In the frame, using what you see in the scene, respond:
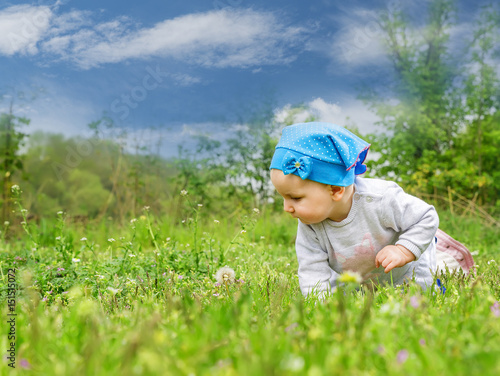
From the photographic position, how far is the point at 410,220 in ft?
10.4

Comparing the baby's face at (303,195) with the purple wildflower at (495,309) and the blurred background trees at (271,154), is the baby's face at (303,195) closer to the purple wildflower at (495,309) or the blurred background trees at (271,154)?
the purple wildflower at (495,309)

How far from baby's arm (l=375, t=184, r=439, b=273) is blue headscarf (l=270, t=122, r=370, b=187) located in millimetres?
451

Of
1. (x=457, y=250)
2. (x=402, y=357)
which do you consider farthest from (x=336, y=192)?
(x=402, y=357)

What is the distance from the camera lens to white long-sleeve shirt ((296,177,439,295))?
3168mm

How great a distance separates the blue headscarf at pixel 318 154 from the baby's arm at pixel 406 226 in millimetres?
451

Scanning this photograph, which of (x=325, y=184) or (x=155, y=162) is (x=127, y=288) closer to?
(x=325, y=184)

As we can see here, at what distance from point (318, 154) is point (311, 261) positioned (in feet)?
2.89

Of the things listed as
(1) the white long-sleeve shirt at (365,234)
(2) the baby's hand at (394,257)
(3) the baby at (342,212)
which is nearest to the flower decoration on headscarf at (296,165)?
(3) the baby at (342,212)

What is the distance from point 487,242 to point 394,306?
21.0 ft

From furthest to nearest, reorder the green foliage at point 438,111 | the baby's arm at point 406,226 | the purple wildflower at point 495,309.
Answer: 1. the green foliage at point 438,111
2. the baby's arm at point 406,226
3. the purple wildflower at point 495,309

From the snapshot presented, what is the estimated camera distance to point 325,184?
2.99 meters

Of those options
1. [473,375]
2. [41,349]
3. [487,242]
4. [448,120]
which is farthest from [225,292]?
[448,120]

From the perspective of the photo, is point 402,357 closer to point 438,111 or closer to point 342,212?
point 342,212

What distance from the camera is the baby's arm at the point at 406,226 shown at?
117 inches
